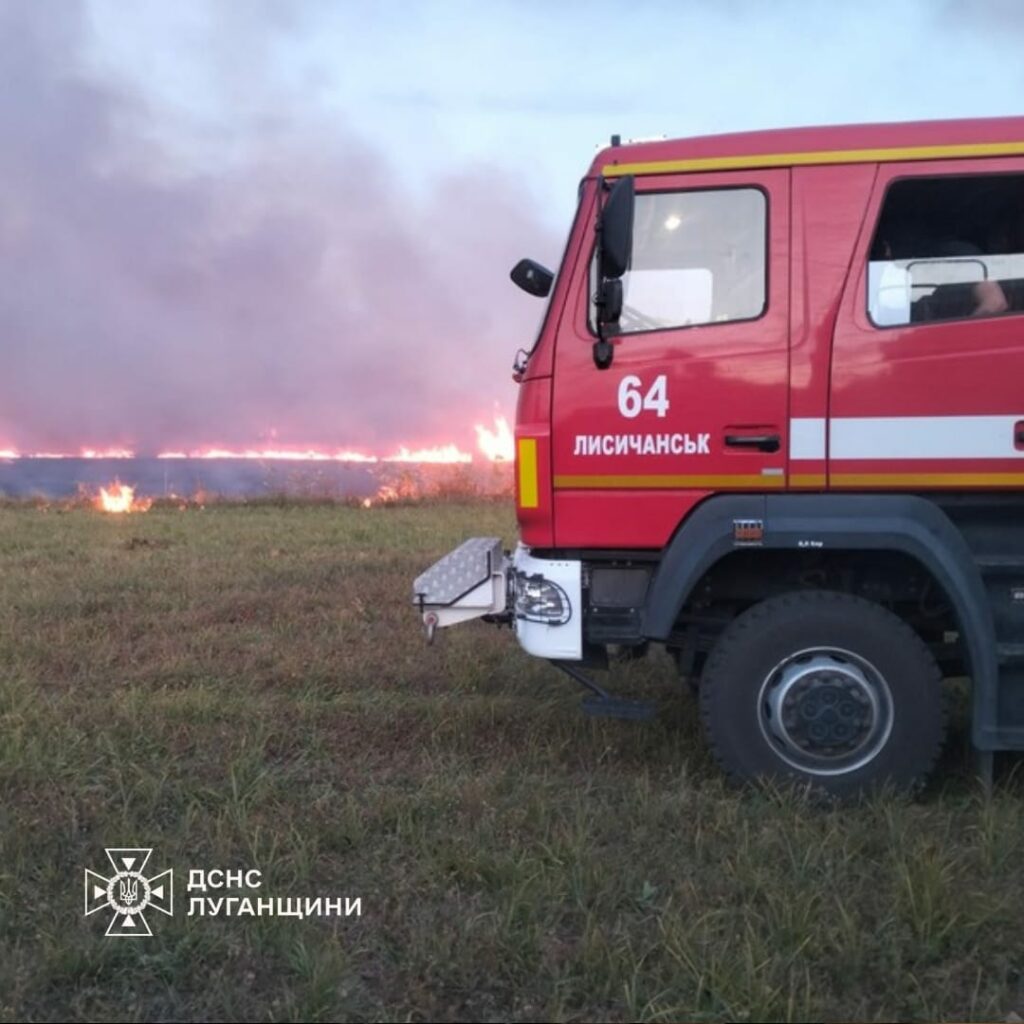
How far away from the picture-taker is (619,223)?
3.96m

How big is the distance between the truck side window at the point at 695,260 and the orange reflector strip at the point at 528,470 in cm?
56

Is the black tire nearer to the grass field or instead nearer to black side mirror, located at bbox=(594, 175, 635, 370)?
the grass field

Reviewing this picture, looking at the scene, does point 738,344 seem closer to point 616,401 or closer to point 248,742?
point 616,401

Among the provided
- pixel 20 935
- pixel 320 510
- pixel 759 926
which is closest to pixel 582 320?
pixel 759 926

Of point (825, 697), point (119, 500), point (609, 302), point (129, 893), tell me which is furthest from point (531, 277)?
point (119, 500)

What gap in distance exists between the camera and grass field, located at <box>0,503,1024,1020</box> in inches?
114

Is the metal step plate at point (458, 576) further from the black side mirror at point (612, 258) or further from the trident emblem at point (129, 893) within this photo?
the trident emblem at point (129, 893)

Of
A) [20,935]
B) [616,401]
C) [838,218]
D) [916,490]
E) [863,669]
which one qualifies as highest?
[838,218]

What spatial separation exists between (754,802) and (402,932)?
1.55 meters

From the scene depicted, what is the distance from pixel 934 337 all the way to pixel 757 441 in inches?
31.0

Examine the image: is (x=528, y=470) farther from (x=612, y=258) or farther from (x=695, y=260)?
(x=695, y=260)

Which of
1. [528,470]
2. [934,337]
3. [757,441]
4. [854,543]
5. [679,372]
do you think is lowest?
[854,543]

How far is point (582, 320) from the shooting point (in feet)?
14.1

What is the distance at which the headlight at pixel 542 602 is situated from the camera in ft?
14.3
